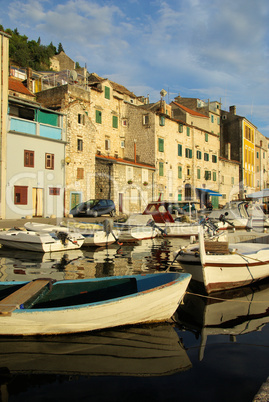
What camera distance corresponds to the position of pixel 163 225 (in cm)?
1938

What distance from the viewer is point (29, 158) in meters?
24.2

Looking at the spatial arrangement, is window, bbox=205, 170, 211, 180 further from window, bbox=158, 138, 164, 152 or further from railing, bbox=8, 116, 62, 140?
railing, bbox=8, 116, 62, 140

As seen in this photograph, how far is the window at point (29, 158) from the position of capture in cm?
2391

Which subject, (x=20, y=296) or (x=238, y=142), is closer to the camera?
(x=20, y=296)

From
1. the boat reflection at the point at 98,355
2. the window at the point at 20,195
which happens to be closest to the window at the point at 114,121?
the window at the point at 20,195

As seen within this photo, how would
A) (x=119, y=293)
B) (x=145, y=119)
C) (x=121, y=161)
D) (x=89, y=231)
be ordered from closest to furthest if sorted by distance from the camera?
(x=119, y=293) → (x=89, y=231) → (x=121, y=161) → (x=145, y=119)

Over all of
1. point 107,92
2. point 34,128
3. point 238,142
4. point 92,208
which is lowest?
point 92,208

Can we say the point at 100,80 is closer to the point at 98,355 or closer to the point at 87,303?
the point at 87,303

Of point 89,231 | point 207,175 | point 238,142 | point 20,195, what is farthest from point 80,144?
point 238,142

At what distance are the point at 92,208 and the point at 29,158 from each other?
599 cm

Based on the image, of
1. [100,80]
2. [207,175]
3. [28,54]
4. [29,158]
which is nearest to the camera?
[29,158]

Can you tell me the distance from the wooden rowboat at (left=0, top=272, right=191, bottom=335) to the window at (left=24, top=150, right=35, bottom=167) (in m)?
19.0

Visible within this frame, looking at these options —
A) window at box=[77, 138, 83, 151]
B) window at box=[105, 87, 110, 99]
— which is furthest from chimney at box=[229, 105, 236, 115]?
window at box=[77, 138, 83, 151]

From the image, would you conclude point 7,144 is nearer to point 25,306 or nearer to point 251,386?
point 25,306
